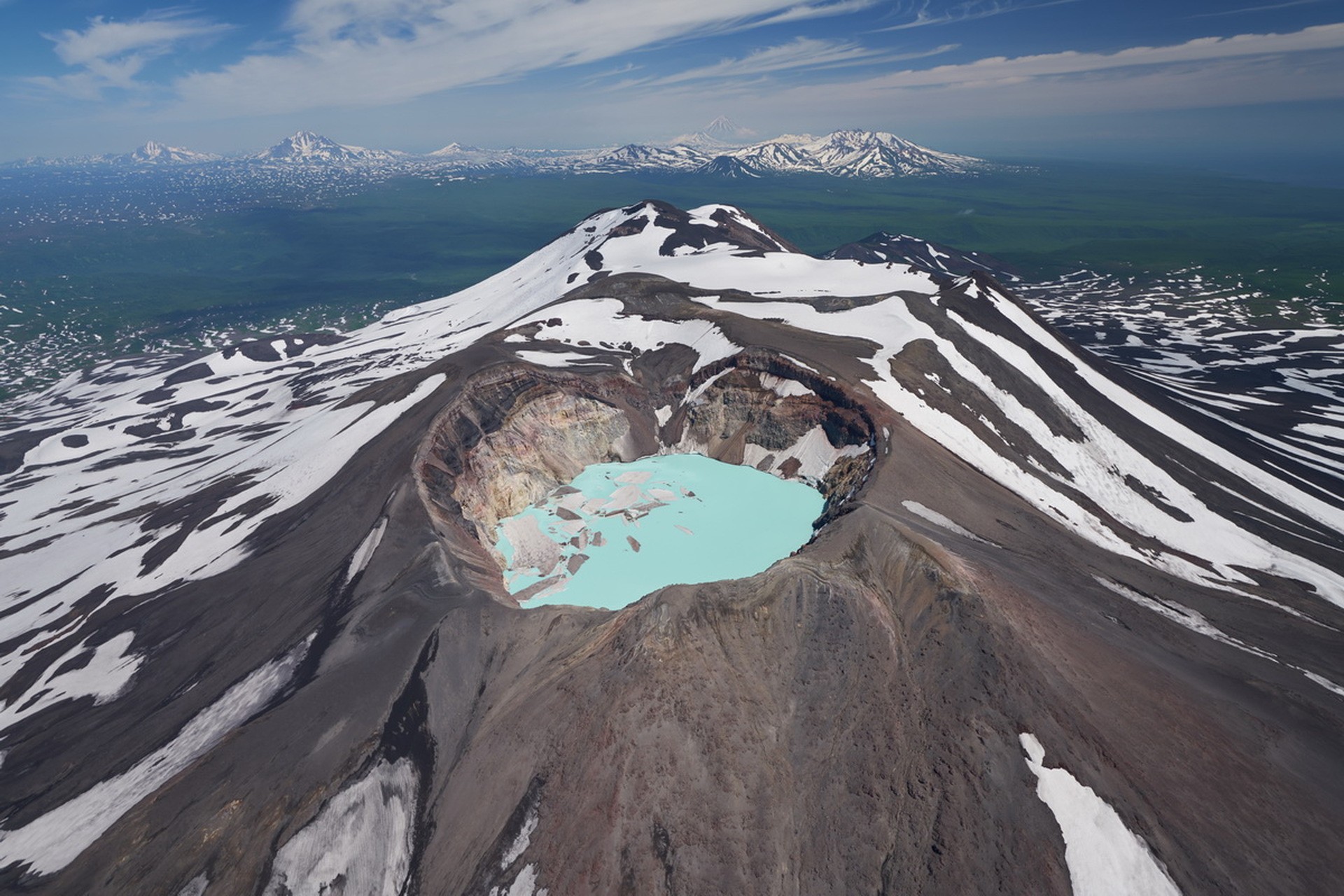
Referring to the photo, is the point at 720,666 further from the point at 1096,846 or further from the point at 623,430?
the point at 623,430

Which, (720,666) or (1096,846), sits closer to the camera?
(1096,846)

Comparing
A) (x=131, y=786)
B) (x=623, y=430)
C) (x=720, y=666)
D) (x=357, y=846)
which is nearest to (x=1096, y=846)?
(x=720, y=666)

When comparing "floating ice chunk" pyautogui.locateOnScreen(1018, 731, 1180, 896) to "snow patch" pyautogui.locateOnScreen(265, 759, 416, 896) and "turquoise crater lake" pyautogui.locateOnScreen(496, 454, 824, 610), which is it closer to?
"turquoise crater lake" pyautogui.locateOnScreen(496, 454, 824, 610)

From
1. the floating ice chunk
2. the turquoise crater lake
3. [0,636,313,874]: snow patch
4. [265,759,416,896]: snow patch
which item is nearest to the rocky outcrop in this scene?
the turquoise crater lake

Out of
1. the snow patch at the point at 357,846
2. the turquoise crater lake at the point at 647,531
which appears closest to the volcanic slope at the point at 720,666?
the snow patch at the point at 357,846

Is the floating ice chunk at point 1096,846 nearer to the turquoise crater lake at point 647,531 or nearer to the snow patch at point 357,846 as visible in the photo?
the turquoise crater lake at point 647,531

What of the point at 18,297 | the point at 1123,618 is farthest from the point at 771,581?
the point at 18,297

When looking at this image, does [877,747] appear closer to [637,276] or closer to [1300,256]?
[637,276]
